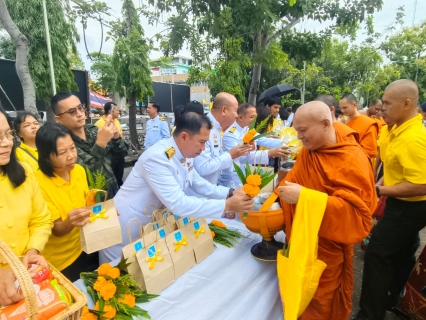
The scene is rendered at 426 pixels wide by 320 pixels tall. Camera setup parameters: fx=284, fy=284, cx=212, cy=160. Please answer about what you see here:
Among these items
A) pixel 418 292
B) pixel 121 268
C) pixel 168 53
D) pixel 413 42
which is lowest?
pixel 418 292

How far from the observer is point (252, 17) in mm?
6402

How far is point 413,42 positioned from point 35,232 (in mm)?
29180

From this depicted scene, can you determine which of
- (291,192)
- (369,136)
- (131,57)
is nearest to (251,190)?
(291,192)

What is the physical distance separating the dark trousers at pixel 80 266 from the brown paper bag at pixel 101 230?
1.53 feet

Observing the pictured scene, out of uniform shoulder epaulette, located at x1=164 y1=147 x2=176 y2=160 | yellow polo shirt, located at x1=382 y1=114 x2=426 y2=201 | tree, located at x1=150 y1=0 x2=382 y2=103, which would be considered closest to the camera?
uniform shoulder epaulette, located at x1=164 y1=147 x2=176 y2=160

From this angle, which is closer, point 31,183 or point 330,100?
point 31,183

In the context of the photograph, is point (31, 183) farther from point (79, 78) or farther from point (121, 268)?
point (79, 78)

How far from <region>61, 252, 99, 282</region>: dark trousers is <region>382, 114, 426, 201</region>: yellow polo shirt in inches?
94.9

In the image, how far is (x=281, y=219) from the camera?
6.03 feet

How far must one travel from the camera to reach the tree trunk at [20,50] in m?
4.62

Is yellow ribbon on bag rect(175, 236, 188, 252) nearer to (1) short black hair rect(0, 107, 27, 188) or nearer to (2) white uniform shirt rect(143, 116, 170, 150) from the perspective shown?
(1) short black hair rect(0, 107, 27, 188)

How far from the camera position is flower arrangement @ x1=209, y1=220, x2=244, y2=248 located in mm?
1953

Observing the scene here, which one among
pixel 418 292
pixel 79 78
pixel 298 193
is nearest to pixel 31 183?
pixel 298 193

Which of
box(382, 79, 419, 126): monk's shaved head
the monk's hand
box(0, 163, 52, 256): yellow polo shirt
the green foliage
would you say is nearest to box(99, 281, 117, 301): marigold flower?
box(0, 163, 52, 256): yellow polo shirt
